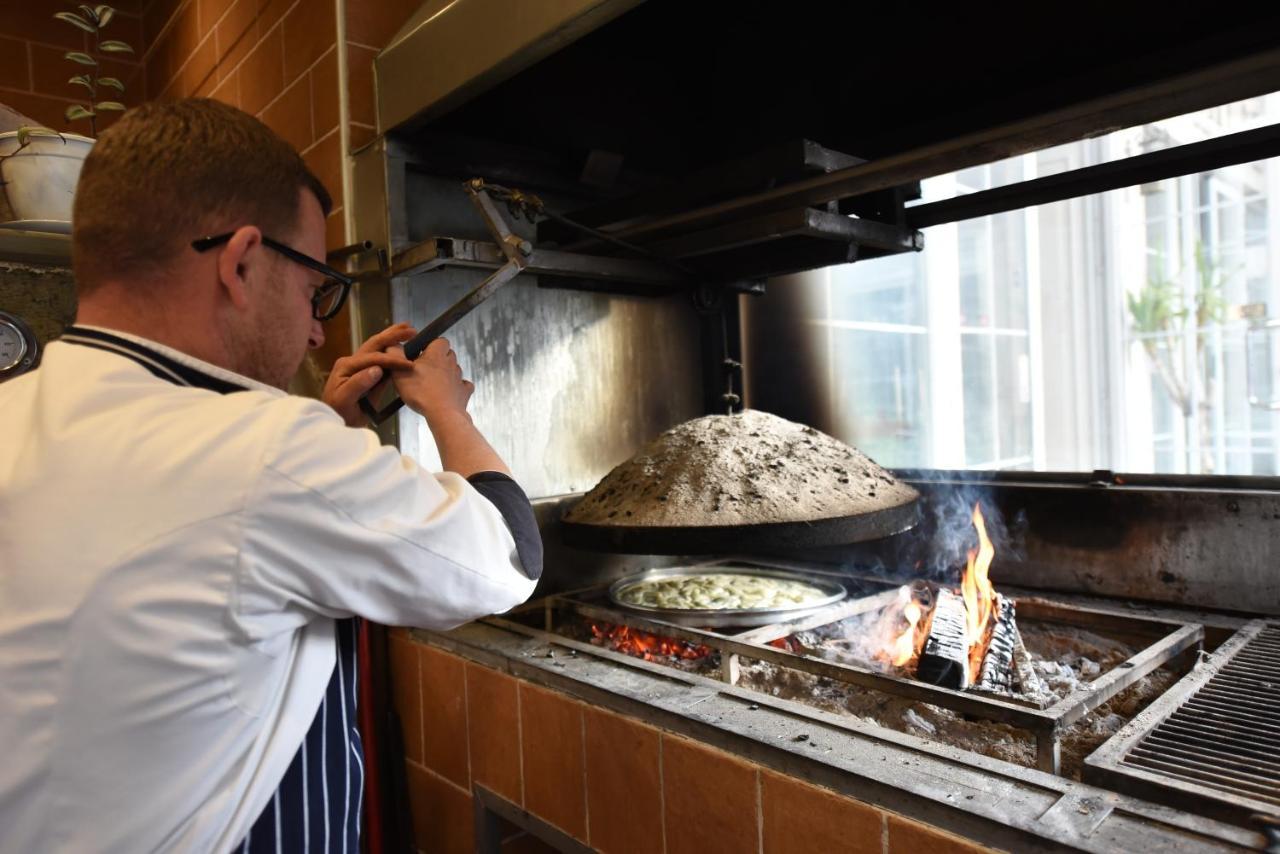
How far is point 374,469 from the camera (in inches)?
36.3

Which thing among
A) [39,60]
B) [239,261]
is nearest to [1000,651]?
[239,261]

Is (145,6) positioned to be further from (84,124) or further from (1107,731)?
(1107,731)

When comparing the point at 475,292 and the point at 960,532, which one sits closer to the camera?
the point at 475,292

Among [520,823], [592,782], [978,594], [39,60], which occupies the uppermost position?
[39,60]

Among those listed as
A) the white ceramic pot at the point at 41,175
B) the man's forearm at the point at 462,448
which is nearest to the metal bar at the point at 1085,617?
the man's forearm at the point at 462,448

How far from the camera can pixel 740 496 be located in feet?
5.33

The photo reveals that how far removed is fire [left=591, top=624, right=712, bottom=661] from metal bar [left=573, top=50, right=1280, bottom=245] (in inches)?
36.6

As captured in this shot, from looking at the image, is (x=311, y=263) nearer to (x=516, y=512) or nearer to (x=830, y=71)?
(x=516, y=512)

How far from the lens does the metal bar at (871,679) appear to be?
1.14 m

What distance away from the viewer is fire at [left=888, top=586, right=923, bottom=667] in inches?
65.2

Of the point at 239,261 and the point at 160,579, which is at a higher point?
the point at 239,261

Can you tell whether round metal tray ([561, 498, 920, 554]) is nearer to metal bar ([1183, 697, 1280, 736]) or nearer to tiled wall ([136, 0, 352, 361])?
metal bar ([1183, 697, 1280, 736])

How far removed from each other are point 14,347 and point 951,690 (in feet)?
7.47

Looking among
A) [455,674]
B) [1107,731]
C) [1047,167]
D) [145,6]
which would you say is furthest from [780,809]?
[1047,167]
